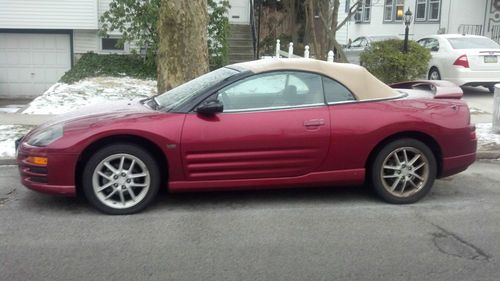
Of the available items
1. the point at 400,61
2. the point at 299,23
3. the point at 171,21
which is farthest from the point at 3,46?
the point at 400,61

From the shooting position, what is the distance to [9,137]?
873 cm

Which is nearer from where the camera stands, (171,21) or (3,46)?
(171,21)

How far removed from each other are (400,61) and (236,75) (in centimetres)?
779

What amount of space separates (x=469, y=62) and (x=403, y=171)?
8654 mm

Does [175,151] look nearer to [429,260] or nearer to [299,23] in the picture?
[429,260]

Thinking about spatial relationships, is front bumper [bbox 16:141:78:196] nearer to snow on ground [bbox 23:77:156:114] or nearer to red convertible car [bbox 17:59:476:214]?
red convertible car [bbox 17:59:476:214]

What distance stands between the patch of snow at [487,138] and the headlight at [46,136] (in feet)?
19.1

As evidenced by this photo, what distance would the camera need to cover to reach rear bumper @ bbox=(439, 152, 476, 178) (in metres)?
5.87

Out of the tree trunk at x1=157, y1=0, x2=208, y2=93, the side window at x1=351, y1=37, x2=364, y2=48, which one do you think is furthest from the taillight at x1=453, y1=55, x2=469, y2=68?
the side window at x1=351, y1=37, x2=364, y2=48

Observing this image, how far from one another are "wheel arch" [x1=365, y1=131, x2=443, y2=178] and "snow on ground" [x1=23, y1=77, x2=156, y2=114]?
6528mm

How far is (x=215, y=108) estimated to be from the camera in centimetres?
538

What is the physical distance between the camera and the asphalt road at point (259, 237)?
4.15 metres

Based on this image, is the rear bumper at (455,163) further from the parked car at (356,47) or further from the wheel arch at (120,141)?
the parked car at (356,47)

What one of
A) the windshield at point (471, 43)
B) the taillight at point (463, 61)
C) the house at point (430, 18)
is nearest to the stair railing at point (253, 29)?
the windshield at point (471, 43)
